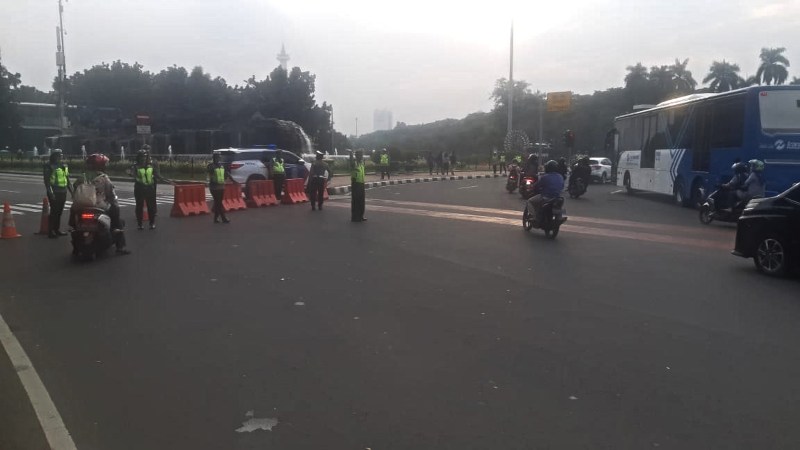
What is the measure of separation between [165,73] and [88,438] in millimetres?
78374

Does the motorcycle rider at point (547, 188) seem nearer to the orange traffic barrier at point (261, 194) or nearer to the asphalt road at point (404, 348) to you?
the asphalt road at point (404, 348)

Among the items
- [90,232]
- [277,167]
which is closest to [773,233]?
[90,232]

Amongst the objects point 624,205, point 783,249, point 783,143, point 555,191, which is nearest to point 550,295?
point 783,249

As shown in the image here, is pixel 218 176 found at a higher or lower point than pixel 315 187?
higher

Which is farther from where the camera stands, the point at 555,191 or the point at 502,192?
the point at 502,192

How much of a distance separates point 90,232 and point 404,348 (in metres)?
7.10

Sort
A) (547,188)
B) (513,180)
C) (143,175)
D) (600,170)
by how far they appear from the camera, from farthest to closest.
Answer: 1. (600,170)
2. (513,180)
3. (143,175)
4. (547,188)

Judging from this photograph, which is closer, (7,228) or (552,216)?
(552,216)

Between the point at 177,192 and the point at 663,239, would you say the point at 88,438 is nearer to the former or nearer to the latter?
the point at 663,239

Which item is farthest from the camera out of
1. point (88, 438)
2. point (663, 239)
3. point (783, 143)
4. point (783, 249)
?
point (783, 143)

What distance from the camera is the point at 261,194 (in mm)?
22781

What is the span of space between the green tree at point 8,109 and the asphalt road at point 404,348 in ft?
221

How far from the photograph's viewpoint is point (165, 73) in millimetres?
77062

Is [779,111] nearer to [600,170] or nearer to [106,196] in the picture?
[106,196]
